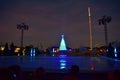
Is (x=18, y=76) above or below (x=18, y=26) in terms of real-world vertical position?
below

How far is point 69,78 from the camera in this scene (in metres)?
6.41

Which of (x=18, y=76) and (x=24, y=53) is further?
(x=24, y=53)

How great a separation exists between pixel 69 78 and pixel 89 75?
20.1ft

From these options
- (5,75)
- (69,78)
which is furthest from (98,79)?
(5,75)

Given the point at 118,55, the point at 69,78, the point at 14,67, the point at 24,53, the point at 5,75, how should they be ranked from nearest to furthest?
1. the point at 5,75
2. the point at 69,78
3. the point at 14,67
4. the point at 118,55
5. the point at 24,53

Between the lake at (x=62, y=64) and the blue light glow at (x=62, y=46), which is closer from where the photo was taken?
the lake at (x=62, y=64)

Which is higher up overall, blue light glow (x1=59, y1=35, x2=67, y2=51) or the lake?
blue light glow (x1=59, y1=35, x2=67, y2=51)

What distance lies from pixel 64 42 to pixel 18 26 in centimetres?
4822

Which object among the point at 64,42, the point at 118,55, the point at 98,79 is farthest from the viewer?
the point at 64,42

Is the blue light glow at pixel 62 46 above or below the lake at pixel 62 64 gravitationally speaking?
above

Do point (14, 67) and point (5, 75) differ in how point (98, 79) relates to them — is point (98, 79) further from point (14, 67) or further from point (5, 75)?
point (5, 75)

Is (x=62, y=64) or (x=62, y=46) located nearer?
(x=62, y=64)

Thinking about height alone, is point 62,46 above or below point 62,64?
above

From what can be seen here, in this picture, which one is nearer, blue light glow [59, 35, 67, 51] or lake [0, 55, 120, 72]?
lake [0, 55, 120, 72]
